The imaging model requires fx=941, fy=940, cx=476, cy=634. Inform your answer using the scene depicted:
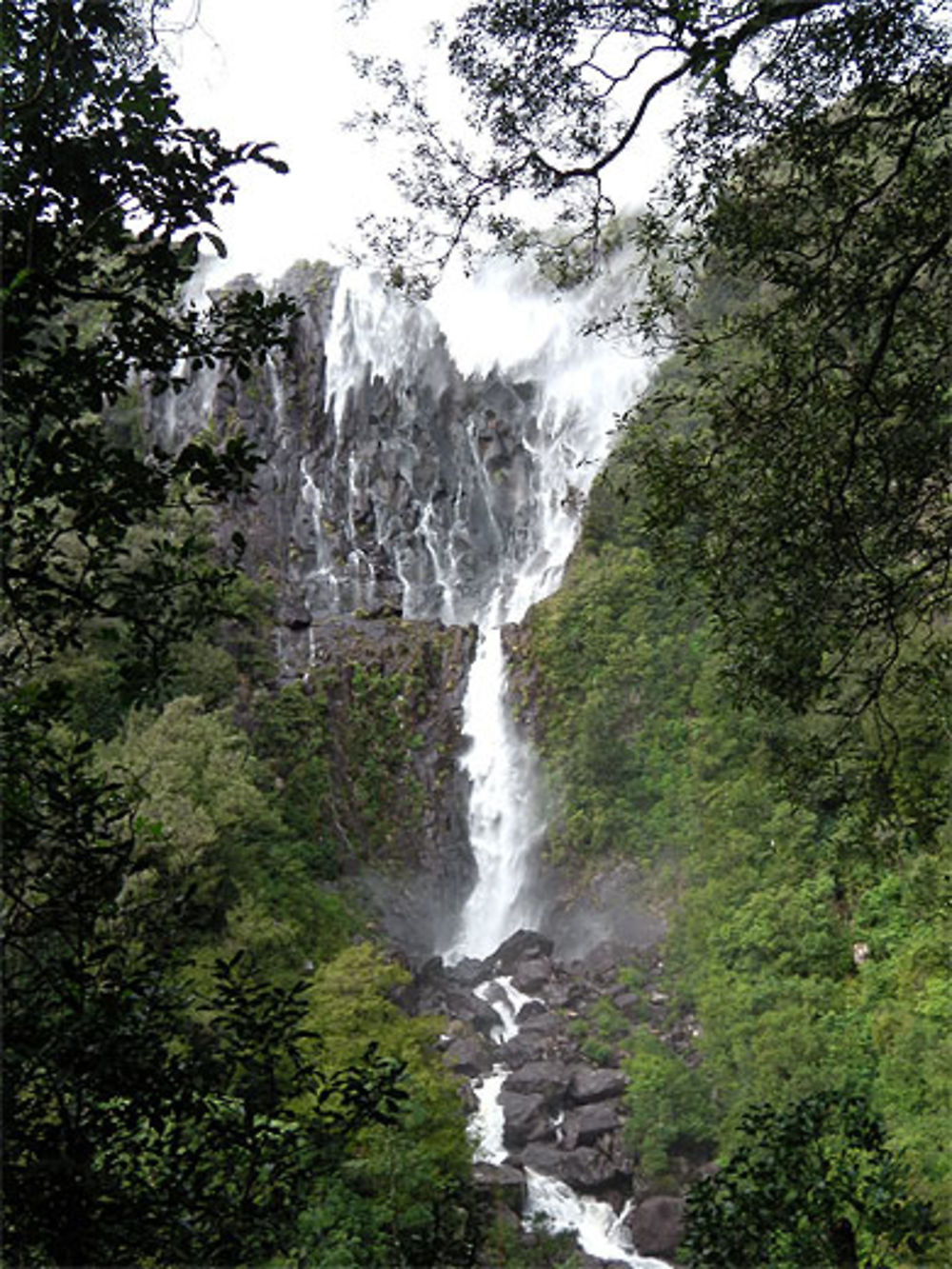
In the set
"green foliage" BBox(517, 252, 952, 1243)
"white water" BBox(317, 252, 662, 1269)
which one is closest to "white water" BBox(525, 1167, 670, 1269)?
"green foliage" BBox(517, 252, 952, 1243)

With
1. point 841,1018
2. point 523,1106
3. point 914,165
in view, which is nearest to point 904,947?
point 841,1018

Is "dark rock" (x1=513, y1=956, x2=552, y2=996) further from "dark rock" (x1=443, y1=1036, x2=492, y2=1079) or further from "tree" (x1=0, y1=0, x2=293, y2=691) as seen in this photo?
"tree" (x1=0, y1=0, x2=293, y2=691)

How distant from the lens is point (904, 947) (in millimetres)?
9523

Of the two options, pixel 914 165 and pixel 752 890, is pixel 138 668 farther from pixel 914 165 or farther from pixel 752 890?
pixel 752 890

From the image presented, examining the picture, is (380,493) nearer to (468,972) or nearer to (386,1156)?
(468,972)

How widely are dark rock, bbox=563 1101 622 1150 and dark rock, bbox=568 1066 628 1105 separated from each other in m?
0.15

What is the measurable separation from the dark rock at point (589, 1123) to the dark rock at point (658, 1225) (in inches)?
47.0

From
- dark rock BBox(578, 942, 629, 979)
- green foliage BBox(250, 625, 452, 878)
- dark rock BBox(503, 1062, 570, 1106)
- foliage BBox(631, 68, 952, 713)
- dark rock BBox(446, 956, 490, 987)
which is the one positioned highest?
green foliage BBox(250, 625, 452, 878)

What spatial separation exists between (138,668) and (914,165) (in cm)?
355

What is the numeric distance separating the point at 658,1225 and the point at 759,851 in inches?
187

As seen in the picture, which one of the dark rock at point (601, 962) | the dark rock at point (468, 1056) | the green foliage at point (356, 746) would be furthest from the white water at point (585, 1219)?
the green foliage at point (356, 746)

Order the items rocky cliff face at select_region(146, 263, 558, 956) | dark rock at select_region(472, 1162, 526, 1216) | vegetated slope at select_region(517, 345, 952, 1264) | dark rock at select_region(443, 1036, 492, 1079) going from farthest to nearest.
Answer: rocky cliff face at select_region(146, 263, 558, 956)
dark rock at select_region(443, 1036, 492, 1079)
dark rock at select_region(472, 1162, 526, 1216)
vegetated slope at select_region(517, 345, 952, 1264)

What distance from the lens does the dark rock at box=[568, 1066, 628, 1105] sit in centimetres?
1125

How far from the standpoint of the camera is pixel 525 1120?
1108cm
